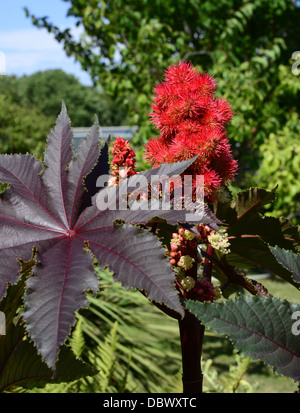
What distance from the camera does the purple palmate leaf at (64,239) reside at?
18.7 inches

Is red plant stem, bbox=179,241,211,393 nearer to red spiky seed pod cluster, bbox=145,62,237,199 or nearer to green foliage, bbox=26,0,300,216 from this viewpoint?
red spiky seed pod cluster, bbox=145,62,237,199

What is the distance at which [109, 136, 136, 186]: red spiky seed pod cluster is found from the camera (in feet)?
2.05

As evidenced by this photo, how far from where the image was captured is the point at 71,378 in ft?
2.08

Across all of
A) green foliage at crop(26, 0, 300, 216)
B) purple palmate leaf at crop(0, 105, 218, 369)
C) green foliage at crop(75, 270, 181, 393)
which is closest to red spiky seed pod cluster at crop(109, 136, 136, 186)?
purple palmate leaf at crop(0, 105, 218, 369)

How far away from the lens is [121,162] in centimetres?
65

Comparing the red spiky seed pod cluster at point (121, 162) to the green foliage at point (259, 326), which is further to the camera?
the red spiky seed pod cluster at point (121, 162)

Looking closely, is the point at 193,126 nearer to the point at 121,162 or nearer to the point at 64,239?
the point at 121,162

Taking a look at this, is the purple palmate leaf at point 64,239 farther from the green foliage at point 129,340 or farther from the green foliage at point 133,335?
the green foliage at point 133,335

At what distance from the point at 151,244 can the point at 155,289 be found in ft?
0.21

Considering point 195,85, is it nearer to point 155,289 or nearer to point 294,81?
point 155,289

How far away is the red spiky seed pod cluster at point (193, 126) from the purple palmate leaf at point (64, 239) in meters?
0.06

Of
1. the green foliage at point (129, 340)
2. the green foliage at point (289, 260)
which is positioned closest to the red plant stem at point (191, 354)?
the green foliage at point (289, 260)

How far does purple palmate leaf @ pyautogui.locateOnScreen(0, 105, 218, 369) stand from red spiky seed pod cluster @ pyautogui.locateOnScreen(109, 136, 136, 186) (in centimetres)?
3

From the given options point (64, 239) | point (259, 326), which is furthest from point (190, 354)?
point (64, 239)
